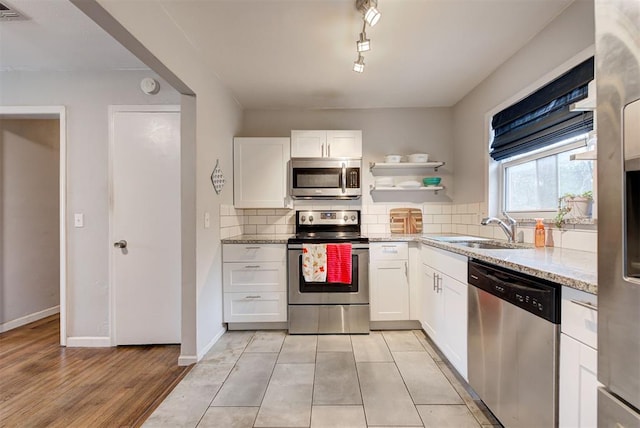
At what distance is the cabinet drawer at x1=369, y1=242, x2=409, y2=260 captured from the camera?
2738mm

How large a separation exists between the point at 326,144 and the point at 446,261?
1.71 m

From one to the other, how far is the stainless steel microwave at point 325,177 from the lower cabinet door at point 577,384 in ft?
7.16

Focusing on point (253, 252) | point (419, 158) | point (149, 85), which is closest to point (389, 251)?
point (419, 158)

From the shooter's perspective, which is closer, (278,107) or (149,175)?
(149,175)

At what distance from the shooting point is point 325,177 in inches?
120

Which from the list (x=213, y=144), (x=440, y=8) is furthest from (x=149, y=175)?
(x=440, y=8)

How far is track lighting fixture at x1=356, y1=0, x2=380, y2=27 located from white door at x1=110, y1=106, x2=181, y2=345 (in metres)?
1.69

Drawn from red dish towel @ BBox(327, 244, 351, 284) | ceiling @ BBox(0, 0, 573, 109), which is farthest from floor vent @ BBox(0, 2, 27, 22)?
red dish towel @ BBox(327, 244, 351, 284)

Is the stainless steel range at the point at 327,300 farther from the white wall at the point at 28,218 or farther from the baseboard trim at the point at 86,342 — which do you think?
the white wall at the point at 28,218

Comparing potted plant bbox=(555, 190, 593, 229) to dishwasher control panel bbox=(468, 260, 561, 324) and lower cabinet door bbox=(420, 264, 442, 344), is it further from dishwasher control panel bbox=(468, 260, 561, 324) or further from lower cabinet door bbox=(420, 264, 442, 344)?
lower cabinet door bbox=(420, 264, 442, 344)

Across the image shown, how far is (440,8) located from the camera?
1.72 metres

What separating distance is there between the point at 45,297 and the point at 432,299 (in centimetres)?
395

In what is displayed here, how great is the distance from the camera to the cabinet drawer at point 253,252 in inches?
107

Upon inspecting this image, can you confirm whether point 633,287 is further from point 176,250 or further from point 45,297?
point 45,297
